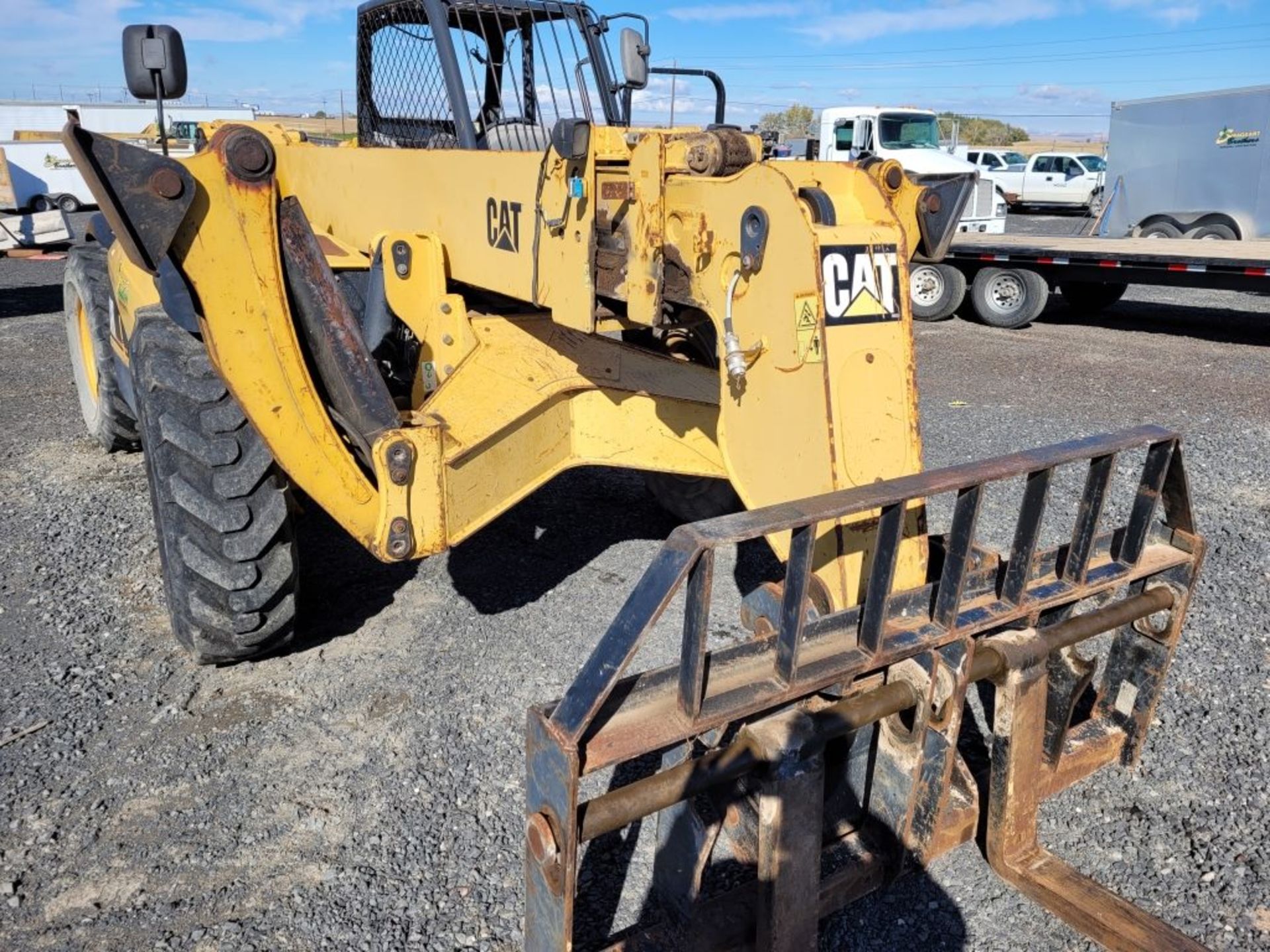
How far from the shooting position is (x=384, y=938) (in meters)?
2.53

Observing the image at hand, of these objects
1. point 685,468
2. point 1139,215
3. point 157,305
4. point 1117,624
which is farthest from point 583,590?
point 1139,215

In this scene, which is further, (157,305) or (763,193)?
(157,305)

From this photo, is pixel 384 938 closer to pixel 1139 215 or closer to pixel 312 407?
pixel 312 407

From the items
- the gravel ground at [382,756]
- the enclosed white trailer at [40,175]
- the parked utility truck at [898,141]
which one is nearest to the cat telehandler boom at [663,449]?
the gravel ground at [382,756]

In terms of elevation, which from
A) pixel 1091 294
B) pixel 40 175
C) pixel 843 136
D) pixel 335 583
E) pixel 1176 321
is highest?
pixel 843 136

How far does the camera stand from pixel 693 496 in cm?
496

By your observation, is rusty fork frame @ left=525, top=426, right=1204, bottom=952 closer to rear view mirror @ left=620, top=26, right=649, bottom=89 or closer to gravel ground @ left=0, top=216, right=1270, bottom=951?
gravel ground @ left=0, top=216, right=1270, bottom=951

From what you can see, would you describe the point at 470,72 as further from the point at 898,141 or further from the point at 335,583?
the point at 898,141

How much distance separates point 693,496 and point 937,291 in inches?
324

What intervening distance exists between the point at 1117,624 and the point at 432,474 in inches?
82.2

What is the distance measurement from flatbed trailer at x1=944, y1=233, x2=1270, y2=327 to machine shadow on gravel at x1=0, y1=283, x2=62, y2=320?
10700 millimetres

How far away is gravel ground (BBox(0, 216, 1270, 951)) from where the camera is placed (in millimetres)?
2619

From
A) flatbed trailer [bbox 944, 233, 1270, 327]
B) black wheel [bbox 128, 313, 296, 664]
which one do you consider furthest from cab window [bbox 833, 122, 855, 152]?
black wheel [bbox 128, 313, 296, 664]

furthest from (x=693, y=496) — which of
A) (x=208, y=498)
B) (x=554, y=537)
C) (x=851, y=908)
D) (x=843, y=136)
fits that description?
(x=843, y=136)
